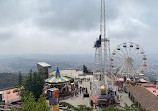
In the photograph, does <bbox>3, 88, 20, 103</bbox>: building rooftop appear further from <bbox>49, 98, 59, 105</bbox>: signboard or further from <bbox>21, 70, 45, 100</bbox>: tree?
<bbox>49, 98, 59, 105</bbox>: signboard

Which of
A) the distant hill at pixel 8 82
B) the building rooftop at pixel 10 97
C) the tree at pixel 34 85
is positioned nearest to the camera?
the building rooftop at pixel 10 97

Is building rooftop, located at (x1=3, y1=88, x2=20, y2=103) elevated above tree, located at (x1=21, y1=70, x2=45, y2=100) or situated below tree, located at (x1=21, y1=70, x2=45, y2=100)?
below

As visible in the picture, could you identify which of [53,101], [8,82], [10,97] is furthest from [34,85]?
[8,82]

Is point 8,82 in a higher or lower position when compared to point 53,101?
lower

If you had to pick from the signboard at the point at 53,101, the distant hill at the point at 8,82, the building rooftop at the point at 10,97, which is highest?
the signboard at the point at 53,101

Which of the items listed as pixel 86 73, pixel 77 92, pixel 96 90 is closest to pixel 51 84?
pixel 77 92

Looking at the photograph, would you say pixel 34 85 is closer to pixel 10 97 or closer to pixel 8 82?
pixel 10 97

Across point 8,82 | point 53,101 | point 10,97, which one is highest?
point 53,101

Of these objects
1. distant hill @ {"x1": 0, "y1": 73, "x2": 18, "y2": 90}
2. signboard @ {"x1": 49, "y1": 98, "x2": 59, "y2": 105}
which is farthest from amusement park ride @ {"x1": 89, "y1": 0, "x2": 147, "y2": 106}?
distant hill @ {"x1": 0, "y1": 73, "x2": 18, "y2": 90}

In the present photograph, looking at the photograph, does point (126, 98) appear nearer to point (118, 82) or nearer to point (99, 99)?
point (99, 99)

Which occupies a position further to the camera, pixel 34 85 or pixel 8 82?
pixel 8 82

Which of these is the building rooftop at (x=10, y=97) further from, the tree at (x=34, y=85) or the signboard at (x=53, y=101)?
the signboard at (x=53, y=101)

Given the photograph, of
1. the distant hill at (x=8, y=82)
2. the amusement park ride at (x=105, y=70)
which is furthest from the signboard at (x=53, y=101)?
the distant hill at (x=8, y=82)
